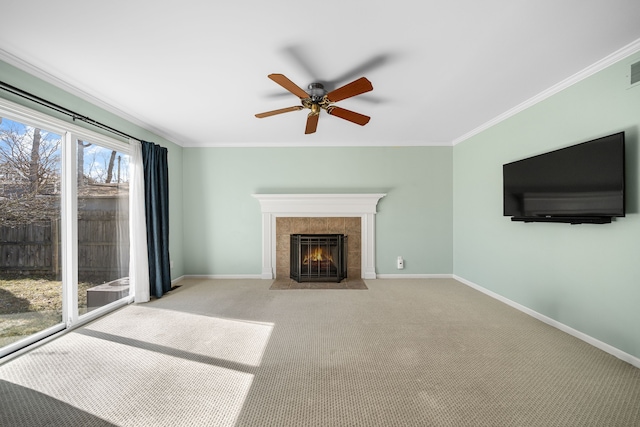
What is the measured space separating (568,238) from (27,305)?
4.93m

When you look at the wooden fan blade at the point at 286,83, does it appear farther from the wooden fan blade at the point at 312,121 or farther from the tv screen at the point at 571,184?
the tv screen at the point at 571,184

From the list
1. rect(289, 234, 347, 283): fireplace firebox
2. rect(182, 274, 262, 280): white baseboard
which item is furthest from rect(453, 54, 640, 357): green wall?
rect(182, 274, 262, 280): white baseboard

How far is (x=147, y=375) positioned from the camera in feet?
6.01

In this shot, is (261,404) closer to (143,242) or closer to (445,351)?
(445,351)

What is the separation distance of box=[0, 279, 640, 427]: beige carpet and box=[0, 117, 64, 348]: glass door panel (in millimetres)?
312

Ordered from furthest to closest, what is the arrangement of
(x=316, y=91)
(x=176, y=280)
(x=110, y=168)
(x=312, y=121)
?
1. (x=176, y=280)
2. (x=110, y=168)
3. (x=312, y=121)
4. (x=316, y=91)

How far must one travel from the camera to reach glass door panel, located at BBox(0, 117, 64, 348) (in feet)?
6.86

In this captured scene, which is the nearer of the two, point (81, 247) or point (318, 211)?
point (81, 247)

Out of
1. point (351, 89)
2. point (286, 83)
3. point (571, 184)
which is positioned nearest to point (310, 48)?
point (286, 83)

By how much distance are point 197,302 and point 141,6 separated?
A: 2994mm

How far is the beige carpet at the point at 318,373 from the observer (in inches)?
58.2

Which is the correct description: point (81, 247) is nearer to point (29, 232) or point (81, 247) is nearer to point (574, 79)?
point (29, 232)

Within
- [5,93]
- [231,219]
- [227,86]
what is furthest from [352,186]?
[5,93]

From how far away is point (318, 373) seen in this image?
1.85m
